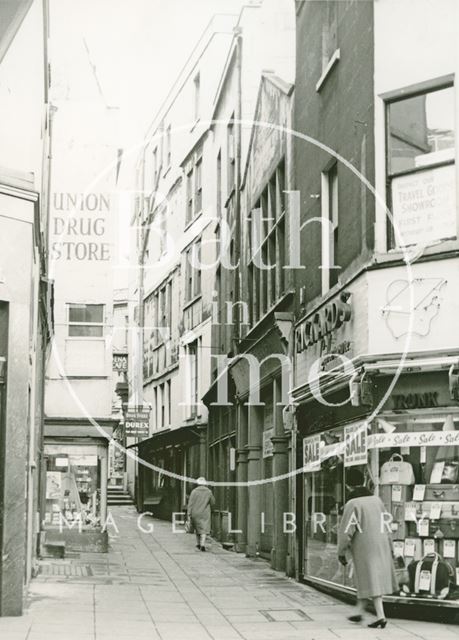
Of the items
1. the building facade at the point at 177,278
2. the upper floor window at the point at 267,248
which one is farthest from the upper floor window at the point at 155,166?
the upper floor window at the point at 267,248

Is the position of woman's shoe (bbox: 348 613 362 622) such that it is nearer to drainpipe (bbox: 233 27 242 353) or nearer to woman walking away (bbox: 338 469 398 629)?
woman walking away (bbox: 338 469 398 629)

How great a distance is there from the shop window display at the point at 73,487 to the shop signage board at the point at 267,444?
12.9 ft

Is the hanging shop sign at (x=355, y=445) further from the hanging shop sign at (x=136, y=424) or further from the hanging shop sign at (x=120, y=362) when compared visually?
the hanging shop sign at (x=120, y=362)

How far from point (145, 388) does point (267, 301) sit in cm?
2374

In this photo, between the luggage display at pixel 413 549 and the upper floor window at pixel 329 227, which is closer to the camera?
the luggage display at pixel 413 549

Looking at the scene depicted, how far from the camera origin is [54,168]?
26.2 metres

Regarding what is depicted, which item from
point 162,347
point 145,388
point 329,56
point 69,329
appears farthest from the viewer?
point 145,388

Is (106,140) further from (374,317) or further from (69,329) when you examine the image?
(374,317)

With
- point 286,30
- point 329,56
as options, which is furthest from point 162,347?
point 329,56

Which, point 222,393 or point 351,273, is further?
point 222,393

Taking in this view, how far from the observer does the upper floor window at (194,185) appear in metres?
35.7

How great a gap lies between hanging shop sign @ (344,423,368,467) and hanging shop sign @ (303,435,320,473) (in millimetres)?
1859

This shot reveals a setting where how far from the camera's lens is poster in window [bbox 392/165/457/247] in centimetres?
1345

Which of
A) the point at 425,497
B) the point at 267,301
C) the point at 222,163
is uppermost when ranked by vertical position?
the point at 222,163
